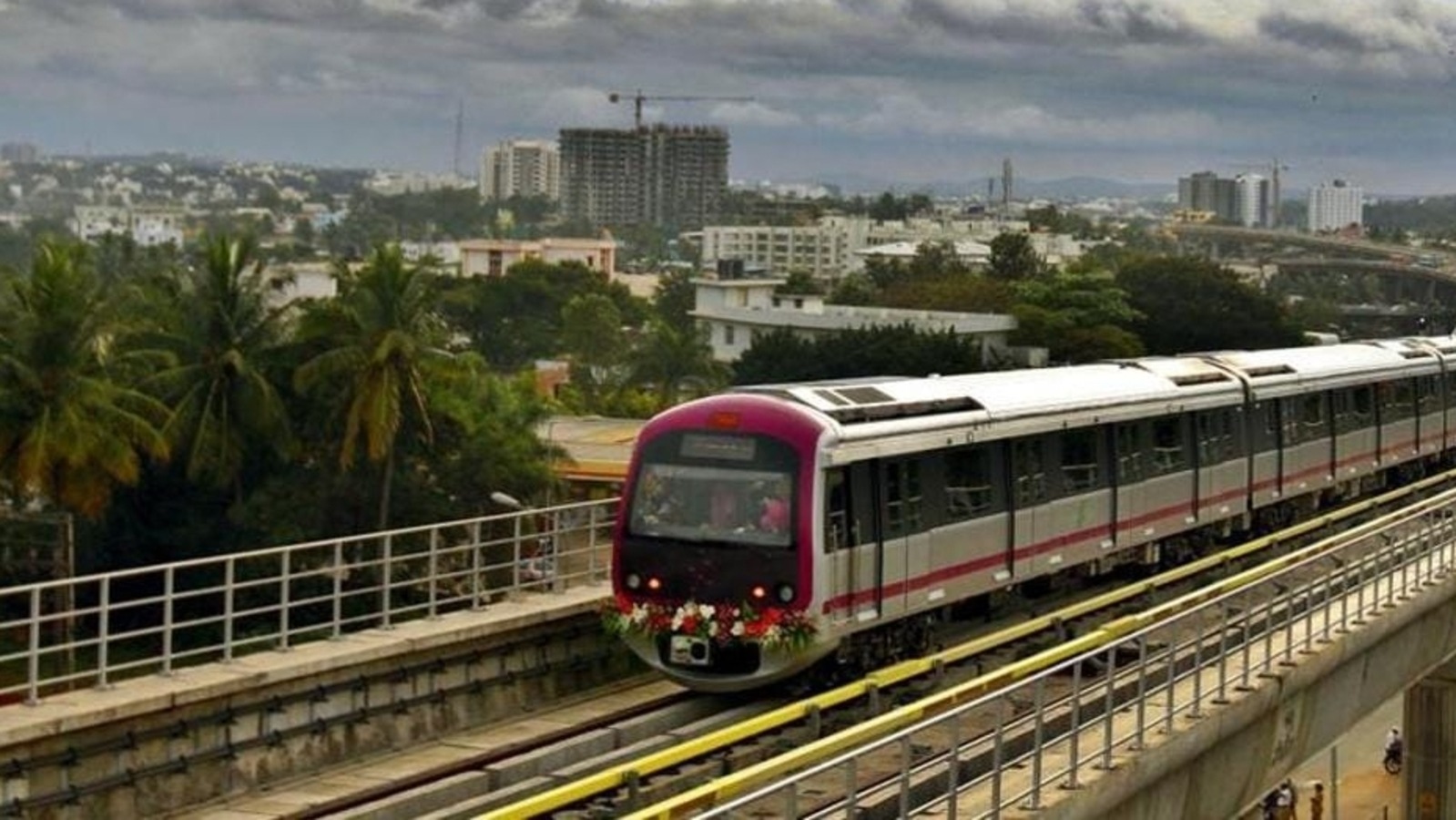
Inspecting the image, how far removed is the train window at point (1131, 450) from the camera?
27391mm

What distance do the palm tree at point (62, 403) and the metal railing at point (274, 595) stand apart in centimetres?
207

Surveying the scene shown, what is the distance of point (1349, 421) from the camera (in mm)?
37906

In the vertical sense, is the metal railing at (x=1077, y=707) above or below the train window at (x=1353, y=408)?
below

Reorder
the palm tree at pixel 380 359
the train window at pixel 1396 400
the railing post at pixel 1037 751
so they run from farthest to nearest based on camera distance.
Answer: the palm tree at pixel 380 359, the train window at pixel 1396 400, the railing post at pixel 1037 751

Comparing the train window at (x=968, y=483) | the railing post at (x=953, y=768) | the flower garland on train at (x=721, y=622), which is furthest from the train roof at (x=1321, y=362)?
the railing post at (x=953, y=768)

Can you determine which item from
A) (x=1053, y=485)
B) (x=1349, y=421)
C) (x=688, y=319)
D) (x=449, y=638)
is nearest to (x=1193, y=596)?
(x=1053, y=485)

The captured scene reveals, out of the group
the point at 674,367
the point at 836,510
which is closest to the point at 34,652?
the point at 836,510

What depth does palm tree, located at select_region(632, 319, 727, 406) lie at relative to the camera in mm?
96500

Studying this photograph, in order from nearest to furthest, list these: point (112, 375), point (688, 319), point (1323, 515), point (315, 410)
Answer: point (1323, 515) → point (112, 375) → point (315, 410) → point (688, 319)

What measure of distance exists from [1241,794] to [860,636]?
350 centimetres

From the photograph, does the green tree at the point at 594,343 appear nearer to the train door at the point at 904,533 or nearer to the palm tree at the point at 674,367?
the palm tree at the point at 674,367

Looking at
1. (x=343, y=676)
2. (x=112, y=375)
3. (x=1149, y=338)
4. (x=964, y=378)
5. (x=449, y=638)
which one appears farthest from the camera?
(x=1149, y=338)

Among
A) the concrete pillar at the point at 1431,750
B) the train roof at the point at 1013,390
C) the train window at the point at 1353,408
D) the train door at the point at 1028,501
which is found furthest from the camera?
the concrete pillar at the point at 1431,750

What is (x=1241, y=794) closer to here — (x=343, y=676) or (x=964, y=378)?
(x=964, y=378)
